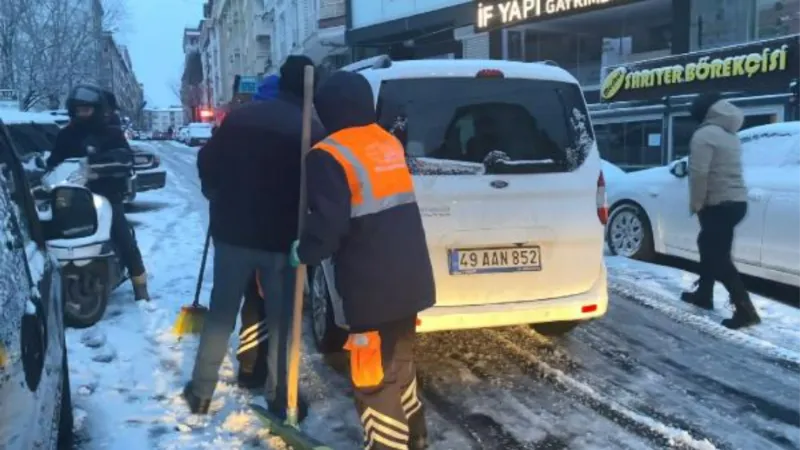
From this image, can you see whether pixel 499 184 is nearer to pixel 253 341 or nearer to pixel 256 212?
pixel 256 212

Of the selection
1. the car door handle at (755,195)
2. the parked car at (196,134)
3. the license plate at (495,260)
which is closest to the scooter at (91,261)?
the license plate at (495,260)

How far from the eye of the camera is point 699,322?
5.75 m

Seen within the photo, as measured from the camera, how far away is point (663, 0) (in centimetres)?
1855

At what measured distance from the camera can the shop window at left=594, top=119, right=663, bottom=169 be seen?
55.7 ft

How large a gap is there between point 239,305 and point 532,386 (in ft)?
5.90

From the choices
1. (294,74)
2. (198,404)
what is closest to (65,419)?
(198,404)

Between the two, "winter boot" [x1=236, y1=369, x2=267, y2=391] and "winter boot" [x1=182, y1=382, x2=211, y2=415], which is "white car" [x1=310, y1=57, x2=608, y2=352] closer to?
"winter boot" [x1=236, y1=369, x2=267, y2=391]

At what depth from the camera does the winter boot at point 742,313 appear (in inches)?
219

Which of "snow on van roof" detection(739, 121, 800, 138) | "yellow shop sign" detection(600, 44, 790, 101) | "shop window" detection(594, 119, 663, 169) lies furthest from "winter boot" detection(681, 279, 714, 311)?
"shop window" detection(594, 119, 663, 169)

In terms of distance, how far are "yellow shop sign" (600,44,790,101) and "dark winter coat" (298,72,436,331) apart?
13.2 meters

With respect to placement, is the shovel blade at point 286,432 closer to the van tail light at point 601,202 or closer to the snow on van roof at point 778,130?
the van tail light at point 601,202

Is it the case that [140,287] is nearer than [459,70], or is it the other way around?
[459,70]

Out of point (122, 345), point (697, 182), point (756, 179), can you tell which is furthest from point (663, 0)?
point (122, 345)

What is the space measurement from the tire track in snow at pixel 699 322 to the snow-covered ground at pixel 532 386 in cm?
2
